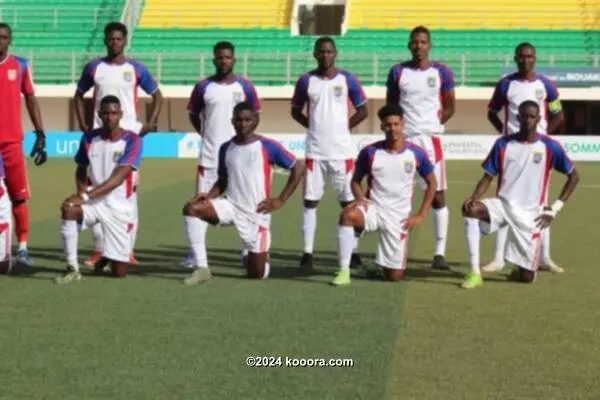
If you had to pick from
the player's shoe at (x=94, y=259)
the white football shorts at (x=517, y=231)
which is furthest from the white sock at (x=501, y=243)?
the player's shoe at (x=94, y=259)

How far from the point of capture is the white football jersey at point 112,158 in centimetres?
868

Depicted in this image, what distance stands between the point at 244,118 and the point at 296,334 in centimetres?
243

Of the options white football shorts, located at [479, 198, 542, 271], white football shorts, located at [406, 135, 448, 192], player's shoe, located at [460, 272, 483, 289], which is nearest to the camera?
player's shoe, located at [460, 272, 483, 289]

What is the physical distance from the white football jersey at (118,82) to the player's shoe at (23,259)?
1143mm

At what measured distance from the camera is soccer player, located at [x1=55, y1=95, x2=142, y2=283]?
843cm

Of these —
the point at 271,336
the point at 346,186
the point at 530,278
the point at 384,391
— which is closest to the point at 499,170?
the point at 530,278

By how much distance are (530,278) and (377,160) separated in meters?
1.38

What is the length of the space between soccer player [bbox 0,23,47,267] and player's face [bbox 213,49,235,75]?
4.83ft

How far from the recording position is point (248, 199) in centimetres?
867

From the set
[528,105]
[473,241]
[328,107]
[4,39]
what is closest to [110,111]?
[4,39]

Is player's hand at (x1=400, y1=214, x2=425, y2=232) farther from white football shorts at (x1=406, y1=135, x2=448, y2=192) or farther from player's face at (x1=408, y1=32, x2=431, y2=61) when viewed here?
player's face at (x1=408, y1=32, x2=431, y2=61)

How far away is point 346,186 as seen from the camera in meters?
9.63

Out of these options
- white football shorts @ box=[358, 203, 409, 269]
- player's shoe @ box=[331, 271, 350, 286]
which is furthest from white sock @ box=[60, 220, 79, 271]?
white football shorts @ box=[358, 203, 409, 269]

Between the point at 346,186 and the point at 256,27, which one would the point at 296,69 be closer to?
the point at 256,27
